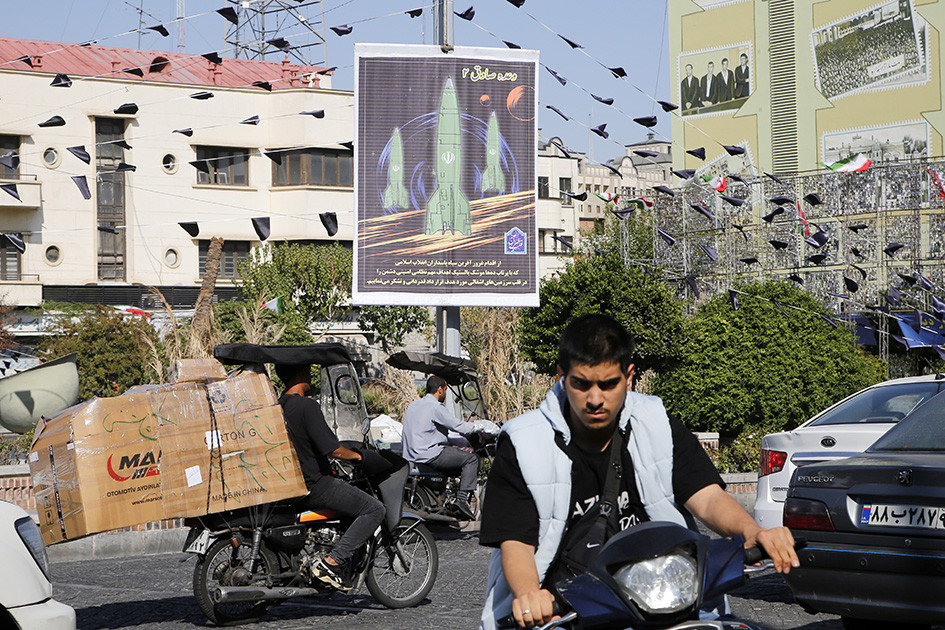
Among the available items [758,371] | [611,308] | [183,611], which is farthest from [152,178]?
[183,611]

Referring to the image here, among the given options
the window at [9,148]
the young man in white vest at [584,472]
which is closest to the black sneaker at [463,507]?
the young man in white vest at [584,472]

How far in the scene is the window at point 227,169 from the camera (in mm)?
48219

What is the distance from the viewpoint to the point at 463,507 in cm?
1291

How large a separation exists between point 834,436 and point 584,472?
18.1 ft

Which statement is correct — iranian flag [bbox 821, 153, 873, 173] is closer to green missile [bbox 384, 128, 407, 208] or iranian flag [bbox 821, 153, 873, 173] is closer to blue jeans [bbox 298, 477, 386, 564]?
green missile [bbox 384, 128, 407, 208]

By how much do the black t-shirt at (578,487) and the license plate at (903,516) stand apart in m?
2.69

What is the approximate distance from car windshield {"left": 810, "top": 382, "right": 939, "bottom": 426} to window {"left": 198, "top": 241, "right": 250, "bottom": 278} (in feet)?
135

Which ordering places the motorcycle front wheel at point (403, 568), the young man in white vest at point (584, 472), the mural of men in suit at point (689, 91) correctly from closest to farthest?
1. the young man in white vest at point (584, 472)
2. the motorcycle front wheel at point (403, 568)
3. the mural of men in suit at point (689, 91)

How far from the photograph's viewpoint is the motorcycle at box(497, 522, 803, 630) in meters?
2.78

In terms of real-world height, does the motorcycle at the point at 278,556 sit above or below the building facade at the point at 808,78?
below

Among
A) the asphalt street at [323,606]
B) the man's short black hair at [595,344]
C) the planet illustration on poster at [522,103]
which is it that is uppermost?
the planet illustration on poster at [522,103]

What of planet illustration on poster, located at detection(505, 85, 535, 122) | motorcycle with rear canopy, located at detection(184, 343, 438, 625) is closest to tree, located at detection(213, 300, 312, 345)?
planet illustration on poster, located at detection(505, 85, 535, 122)

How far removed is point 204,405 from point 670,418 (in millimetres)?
5039

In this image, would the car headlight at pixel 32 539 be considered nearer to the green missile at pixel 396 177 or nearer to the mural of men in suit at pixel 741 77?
the green missile at pixel 396 177
